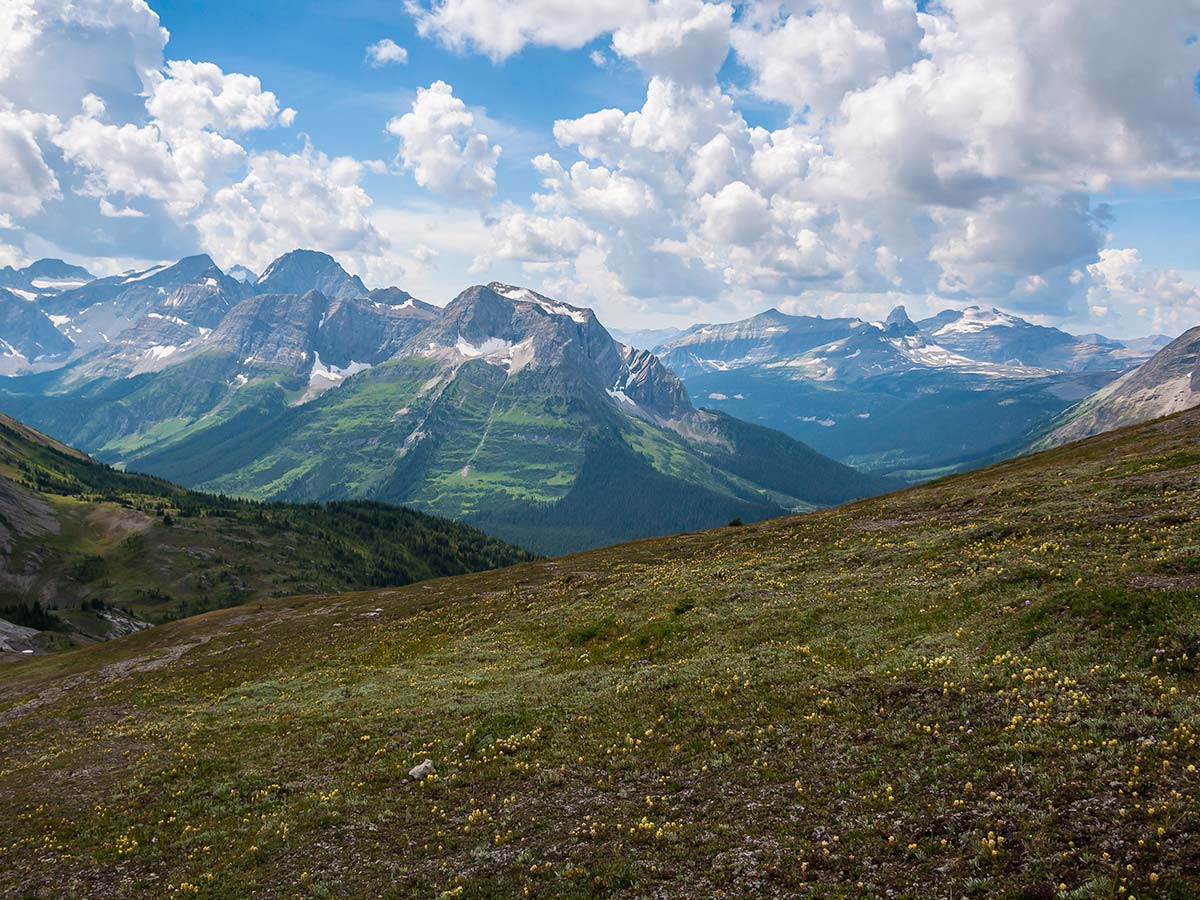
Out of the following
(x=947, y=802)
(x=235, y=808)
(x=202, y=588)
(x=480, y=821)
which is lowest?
(x=202, y=588)

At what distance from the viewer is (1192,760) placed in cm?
1638

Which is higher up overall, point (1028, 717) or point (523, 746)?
point (1028, 717)

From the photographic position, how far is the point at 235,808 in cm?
2631

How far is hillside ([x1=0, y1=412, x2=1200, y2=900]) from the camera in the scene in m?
16.4

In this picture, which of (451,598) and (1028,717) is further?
(451,598)

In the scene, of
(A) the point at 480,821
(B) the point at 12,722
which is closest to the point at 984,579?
(A) the point at 480,821

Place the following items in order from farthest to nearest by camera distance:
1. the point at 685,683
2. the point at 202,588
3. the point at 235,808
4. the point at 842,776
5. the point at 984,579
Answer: the point at 202,588 < the point at 984,579 < the point at 685,683 < the point at 235,808 < the point at 842,776

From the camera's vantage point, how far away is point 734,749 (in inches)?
931

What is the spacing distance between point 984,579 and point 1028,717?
16.2 meters

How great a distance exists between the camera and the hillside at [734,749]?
16391mm

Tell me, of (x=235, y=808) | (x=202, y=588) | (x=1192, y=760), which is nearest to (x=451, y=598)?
(x=235, y=808)

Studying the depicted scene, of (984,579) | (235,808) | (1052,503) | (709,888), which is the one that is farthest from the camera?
(1052,503)

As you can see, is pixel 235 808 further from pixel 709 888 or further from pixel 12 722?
pixel 12 722

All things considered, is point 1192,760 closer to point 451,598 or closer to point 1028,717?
point 1028,717
